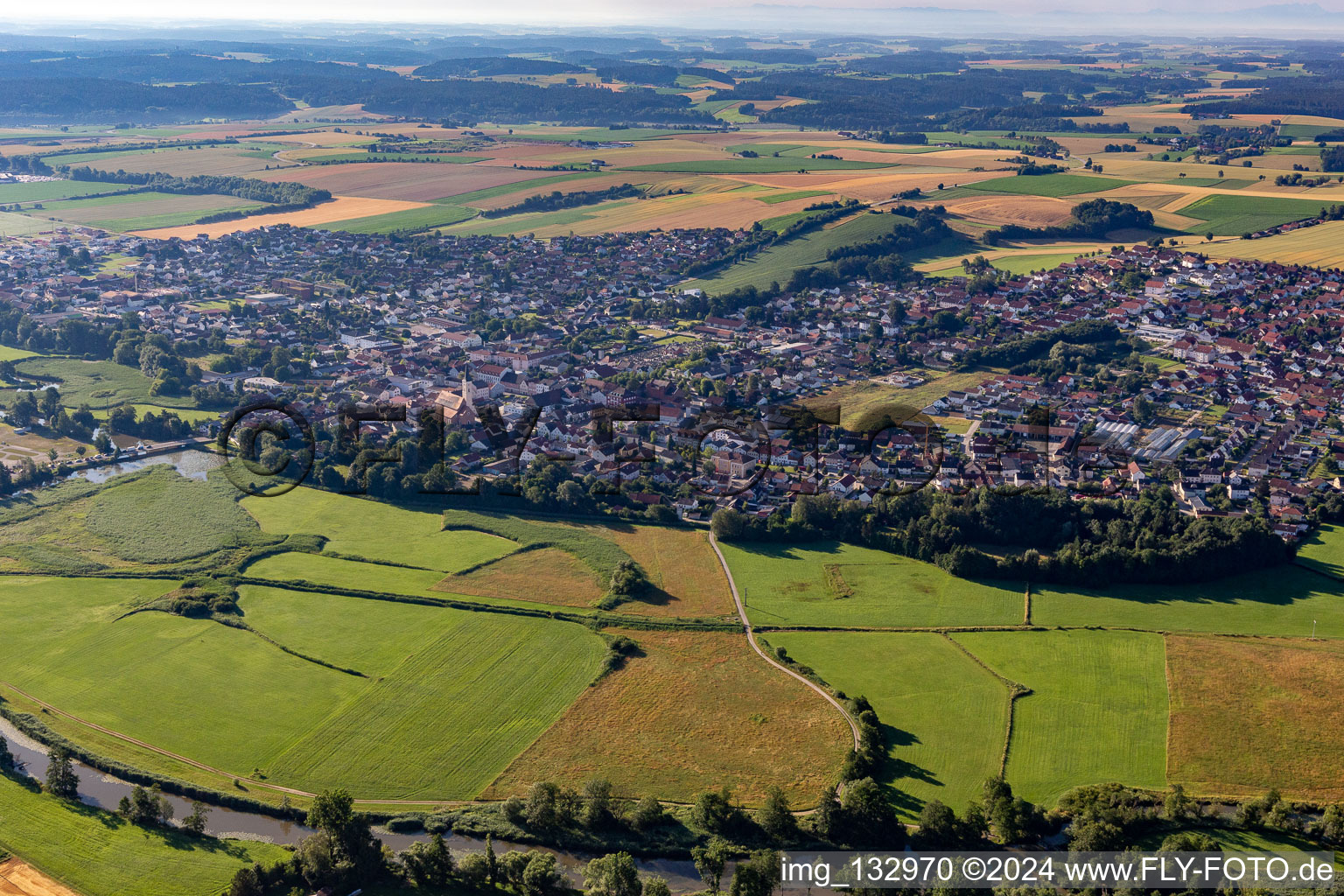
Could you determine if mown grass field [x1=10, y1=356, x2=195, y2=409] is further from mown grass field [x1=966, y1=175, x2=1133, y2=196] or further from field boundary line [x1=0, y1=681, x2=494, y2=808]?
mown grass field [x1=966, y1=175, x2=1133, y2=196]

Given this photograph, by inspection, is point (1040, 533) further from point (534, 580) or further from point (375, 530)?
point (375, 530)

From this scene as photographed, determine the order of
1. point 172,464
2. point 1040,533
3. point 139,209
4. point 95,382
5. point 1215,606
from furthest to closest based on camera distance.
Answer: point 139,209 < point 95,382 < point 172,464 < point 1040,533 < point 1215,606

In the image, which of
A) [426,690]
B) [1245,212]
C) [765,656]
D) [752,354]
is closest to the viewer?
[426,690]

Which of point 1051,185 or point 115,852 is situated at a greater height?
point 1051,185

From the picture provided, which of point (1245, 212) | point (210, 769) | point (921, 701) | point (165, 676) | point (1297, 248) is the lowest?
point (210, 769)

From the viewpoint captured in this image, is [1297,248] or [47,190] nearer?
[1297,248]

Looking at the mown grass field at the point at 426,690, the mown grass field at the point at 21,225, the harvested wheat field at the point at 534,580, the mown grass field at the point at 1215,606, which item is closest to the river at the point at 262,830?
the mown grass field at the point at 426,690

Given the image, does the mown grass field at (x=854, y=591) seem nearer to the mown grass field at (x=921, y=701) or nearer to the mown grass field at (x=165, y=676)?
the mown grass field at (x=921, y=701)

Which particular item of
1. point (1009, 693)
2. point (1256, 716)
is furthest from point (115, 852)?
point (1256, 716)
